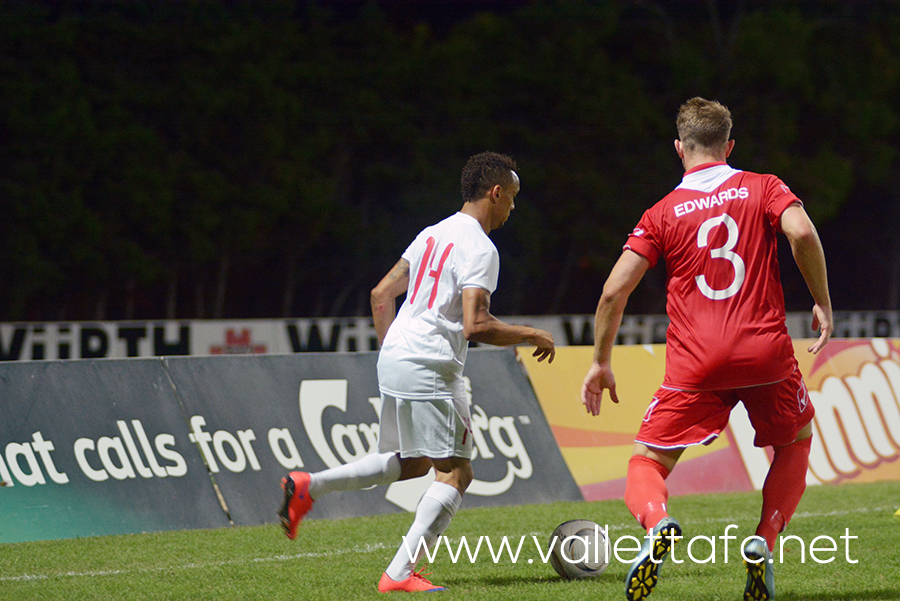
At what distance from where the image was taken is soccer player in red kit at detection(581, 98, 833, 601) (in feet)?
13.9

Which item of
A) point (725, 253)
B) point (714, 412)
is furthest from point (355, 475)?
point (725, 253)

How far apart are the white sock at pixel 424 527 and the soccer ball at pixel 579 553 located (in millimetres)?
665

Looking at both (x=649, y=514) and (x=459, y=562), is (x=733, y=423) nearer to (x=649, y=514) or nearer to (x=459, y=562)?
(x=459, y=562)

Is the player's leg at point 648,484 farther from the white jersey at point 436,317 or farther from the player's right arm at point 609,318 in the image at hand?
the white jersey at point 436,317

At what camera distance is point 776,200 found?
424 cm

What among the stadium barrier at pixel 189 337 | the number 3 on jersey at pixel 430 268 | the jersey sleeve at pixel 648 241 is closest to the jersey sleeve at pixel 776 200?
the jersey sleeve at pixel 648 241

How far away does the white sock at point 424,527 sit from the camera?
4.79m

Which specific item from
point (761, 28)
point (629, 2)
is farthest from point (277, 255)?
point (761, 28)

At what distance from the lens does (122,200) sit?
26.5 meters

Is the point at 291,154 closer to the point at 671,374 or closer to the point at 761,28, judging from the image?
the point at 761,28

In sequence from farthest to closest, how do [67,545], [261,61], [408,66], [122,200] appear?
[408,66] → [261,61] → [122,200] → [67,545]

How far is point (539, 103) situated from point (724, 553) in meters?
27.8

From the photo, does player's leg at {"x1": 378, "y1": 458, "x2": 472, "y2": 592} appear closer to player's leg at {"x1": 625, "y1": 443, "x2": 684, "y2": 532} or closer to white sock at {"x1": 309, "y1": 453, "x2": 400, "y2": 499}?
white sock at {"x1": 309, "y1": 453, "x2": 400, "y2": 499}

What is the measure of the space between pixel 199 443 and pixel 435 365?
291 cm
